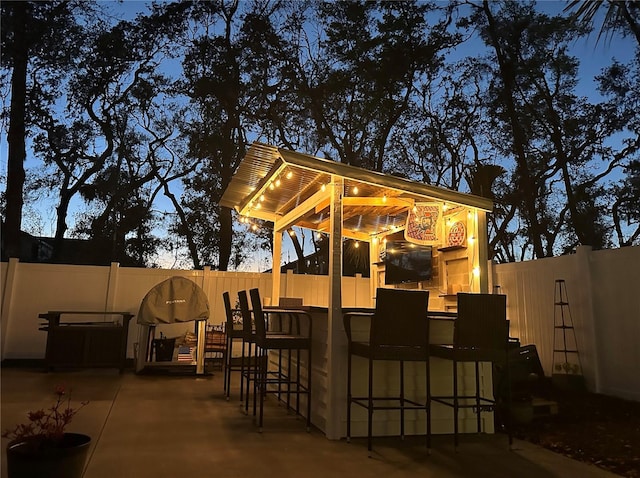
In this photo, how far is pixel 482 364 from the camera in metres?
4.48

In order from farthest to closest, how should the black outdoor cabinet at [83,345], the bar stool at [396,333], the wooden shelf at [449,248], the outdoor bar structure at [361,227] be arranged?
1. the black outdoor cabinet at [83,345]
2. the wooden shelf at [449,248]
3. the outdoor bar structure at [361,227]
4. the bar stool at [396,333]

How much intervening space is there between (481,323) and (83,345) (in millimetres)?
6345

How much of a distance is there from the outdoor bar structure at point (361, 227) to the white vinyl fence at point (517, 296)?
66.3 inches

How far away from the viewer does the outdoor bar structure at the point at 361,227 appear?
4125 millimetres

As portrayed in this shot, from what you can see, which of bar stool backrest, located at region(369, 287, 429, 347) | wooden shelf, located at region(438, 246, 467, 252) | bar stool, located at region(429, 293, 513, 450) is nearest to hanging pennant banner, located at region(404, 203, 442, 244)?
wooden shelf, located at region(438, 246, 467, 252)

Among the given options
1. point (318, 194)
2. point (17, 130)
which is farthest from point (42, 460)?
point (17, 130)

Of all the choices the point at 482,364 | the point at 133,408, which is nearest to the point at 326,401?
the point at 482,364

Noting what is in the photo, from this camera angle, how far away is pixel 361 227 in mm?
7855

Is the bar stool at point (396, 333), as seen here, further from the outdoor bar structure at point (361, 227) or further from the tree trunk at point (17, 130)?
the tree trunk at point (17, 130)

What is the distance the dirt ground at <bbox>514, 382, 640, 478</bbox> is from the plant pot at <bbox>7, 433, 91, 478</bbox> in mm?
3495

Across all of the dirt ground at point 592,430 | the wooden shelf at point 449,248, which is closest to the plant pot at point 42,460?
the dirt ground at point 592,430

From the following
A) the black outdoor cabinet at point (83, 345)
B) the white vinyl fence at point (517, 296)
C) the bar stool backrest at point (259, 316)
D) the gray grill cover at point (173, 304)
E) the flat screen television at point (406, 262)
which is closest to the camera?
the bar stool backrest at point (259, 316)

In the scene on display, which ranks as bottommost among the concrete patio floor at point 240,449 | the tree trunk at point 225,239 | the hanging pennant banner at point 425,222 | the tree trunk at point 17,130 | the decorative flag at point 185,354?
the concrete patio floor at point 240,449

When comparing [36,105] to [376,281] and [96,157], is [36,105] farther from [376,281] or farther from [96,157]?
[376,281]
